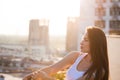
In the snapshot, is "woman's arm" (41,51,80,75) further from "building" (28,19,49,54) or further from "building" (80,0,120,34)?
"building" (28,19,49,54)

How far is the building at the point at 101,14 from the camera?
56.2 ft

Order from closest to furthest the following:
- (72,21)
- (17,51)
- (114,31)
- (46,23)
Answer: (17,51)
(114,31)
(46,23)
(72,21)

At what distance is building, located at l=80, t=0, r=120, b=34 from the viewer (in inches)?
674

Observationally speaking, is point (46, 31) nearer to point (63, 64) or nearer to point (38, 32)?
point (38, 32)

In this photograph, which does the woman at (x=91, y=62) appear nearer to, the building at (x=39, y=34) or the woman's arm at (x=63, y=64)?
the woman's arm at (x=63, y=64)

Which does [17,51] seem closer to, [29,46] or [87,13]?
[29,46]

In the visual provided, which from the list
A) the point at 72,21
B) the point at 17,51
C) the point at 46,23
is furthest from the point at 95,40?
the point at 72,21

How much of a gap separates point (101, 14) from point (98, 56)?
16.7 metres

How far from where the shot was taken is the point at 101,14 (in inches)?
696

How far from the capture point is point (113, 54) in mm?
3342

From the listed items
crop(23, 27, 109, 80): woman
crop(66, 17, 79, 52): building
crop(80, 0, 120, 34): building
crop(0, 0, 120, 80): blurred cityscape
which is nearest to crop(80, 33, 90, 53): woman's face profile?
crop(23, 27, 109, 80): woman

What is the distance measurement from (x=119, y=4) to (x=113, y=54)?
14649 mm

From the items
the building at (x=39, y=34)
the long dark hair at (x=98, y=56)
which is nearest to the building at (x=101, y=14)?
the building at (x=39, y=34)

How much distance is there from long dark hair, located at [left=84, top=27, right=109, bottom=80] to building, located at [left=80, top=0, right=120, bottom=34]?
15.8 m
